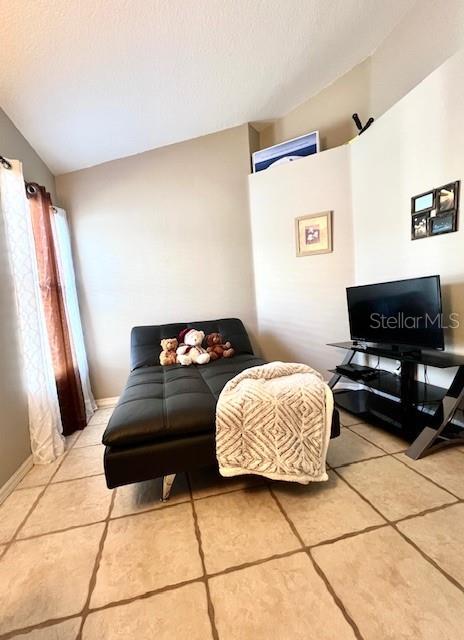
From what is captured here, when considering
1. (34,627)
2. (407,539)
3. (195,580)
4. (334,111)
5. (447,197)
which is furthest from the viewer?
(334,111)

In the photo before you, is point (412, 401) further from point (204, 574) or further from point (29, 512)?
point (29, 512)

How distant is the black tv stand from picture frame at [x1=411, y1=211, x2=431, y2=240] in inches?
33.1

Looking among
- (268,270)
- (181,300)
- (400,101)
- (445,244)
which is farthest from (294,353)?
(400,101)

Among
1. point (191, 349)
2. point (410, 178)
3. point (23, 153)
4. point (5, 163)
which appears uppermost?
point (23, 153)

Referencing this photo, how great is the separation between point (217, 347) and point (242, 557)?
5.52 feet

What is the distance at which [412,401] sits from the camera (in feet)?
6.51

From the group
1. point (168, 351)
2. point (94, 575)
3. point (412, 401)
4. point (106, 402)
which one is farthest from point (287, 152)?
point (94, 575)

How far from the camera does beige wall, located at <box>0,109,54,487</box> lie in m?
1.71

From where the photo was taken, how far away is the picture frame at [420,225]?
2072mm

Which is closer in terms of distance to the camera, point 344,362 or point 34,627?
point 34,627

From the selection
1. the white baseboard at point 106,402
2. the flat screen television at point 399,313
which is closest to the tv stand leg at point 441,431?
the flat screen television at point 399,313

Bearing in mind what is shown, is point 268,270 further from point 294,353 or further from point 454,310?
point 454,310

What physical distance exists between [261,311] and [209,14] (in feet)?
7.40

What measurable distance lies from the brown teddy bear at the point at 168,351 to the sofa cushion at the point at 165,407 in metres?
0.34
